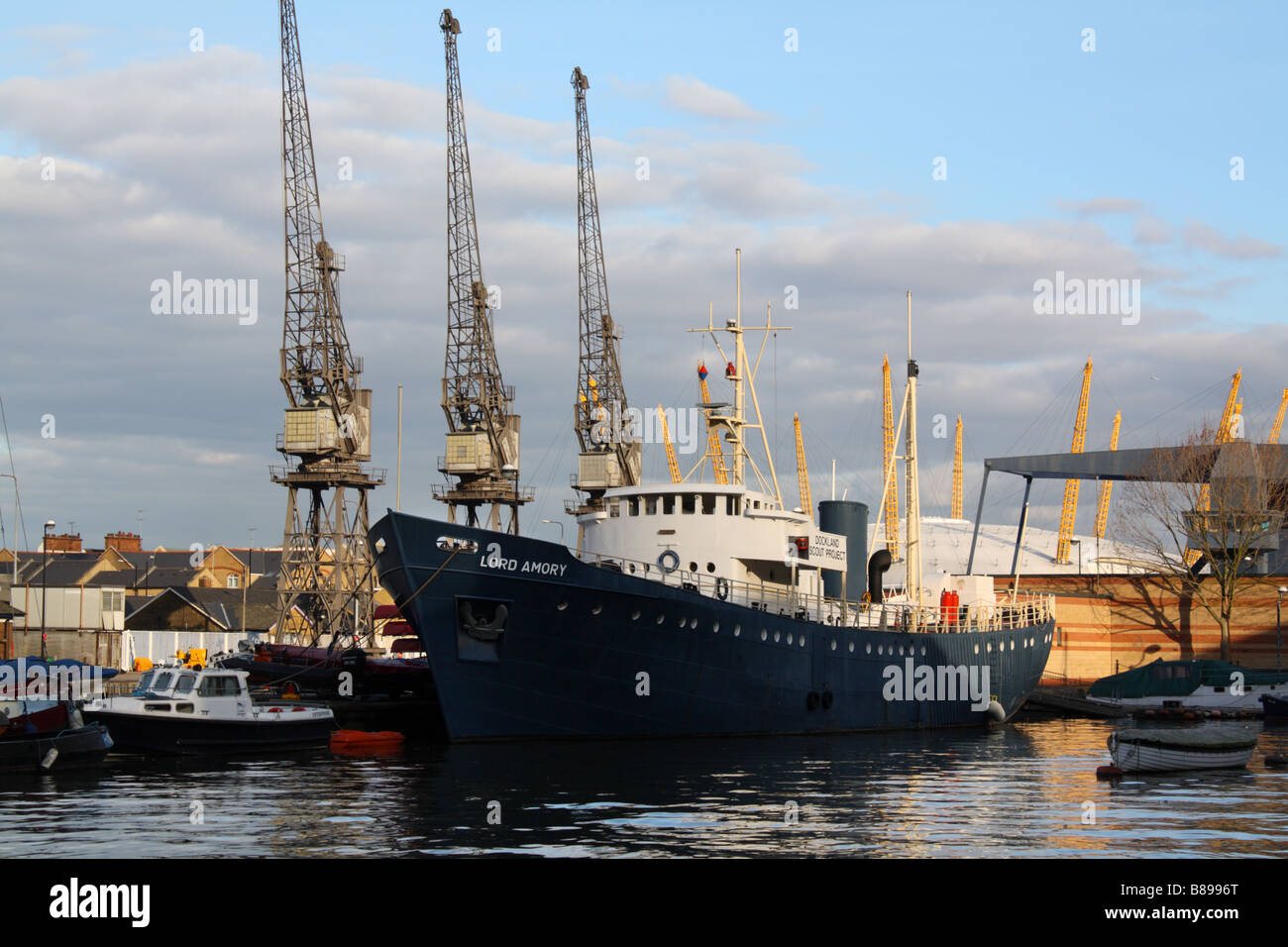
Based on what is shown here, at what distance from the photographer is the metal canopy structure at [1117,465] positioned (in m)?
67.4

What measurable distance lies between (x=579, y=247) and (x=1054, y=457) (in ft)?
143

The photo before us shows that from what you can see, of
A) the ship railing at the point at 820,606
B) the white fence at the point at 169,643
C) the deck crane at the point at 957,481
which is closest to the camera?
the ship railing at the point at 820,606

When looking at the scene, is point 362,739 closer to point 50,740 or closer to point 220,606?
point 50,740

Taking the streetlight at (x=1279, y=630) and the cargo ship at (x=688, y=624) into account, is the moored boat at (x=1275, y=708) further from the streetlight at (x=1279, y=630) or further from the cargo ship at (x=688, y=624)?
the streetlight at (x=1279, y=630)

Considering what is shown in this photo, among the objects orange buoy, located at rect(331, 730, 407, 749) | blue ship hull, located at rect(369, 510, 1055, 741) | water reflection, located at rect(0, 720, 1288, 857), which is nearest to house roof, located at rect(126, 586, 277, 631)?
orange buoy, located at rect(331, 730, 407, 749)

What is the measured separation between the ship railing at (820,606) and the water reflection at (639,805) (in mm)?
4663

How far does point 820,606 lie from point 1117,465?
38130 millimetres

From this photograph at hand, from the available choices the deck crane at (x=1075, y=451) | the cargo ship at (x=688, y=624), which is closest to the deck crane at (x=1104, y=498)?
the deck crane at (x=1075, y=451)

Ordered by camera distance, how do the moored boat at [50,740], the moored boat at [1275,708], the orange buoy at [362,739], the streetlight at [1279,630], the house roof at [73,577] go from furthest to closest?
the house roof at [73,577]
the streetlight at [1279,630]
the moored boat at [1275,708]
the orange buoy at [362,739]
the moored boat at [50,740]

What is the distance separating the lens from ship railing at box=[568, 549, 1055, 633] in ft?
117

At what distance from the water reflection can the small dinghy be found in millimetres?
444

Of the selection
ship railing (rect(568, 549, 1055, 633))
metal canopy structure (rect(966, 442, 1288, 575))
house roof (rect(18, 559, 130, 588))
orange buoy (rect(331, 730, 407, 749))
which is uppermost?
metal canopy structure (rect(966, 442, 1288, 575))

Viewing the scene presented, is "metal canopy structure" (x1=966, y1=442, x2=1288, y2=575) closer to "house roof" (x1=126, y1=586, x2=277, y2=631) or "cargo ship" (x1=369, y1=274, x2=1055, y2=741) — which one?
"cargo ship" (x1=369, y1=274, x2=1055, y2=741)
